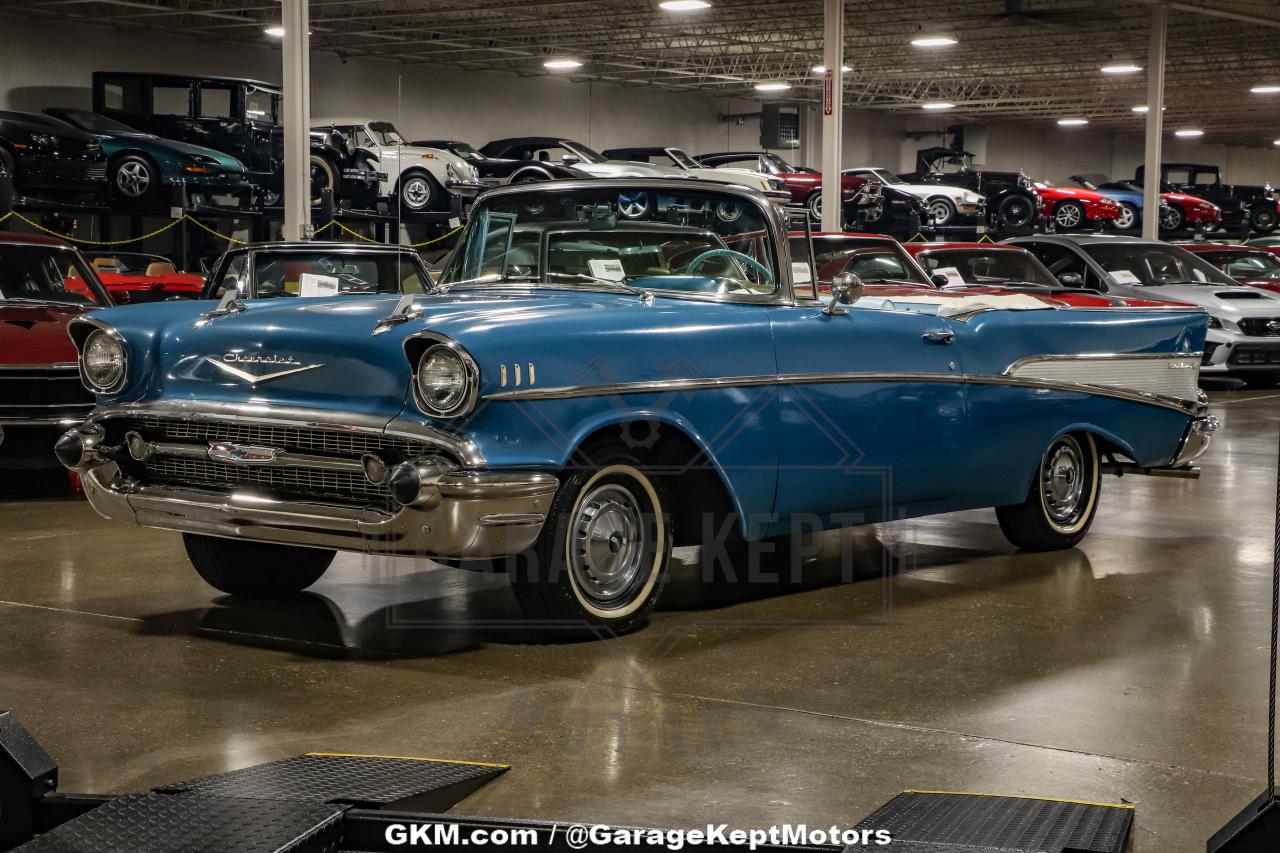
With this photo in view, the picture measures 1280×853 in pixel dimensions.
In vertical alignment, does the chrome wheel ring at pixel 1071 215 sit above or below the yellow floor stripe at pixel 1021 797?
above

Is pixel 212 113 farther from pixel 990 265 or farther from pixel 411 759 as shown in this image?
pixel 411 759

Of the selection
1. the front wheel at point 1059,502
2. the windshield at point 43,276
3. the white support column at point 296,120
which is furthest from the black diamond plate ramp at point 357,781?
the white support column at point 296,120

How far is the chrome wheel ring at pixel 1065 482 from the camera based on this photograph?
6566mm

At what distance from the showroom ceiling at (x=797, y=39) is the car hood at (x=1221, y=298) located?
964cm

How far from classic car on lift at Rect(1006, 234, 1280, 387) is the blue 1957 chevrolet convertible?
898 centimetres

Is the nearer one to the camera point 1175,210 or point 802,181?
point 802,181

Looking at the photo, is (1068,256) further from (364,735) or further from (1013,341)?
(364,735)

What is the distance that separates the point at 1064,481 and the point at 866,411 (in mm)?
1545

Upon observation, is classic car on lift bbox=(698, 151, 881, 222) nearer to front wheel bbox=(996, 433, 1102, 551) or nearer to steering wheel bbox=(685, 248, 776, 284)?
front wheel bbox=(996, 433, 1102, 551)

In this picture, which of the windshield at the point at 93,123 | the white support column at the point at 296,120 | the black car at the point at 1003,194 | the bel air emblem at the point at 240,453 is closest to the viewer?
the bel air emblem at the point at 240,453

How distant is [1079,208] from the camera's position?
93.5 feet

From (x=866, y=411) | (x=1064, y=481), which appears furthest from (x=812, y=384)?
(x=1064, y=481)

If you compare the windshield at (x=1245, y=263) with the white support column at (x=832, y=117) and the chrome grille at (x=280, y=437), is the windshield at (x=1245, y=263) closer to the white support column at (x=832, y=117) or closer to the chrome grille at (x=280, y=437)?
the white support column at (x=832, y=117)

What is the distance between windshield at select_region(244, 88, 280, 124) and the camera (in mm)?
20922
